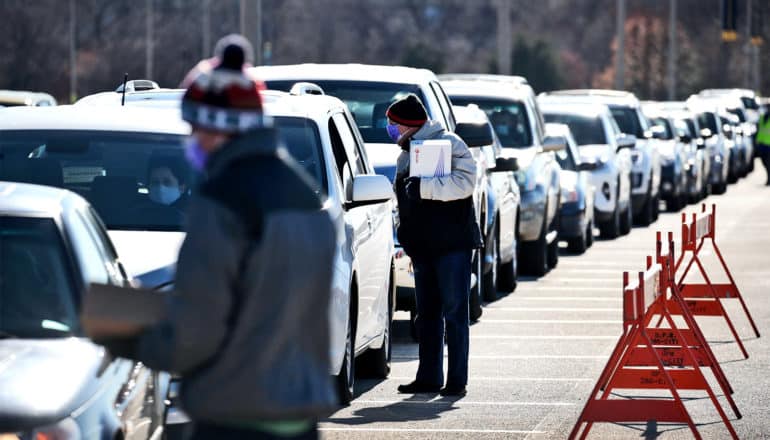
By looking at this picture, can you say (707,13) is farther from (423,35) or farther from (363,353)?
(363,353)

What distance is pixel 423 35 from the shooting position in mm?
126875

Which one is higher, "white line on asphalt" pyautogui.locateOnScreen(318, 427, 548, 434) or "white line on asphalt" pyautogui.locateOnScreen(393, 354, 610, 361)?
"white line on asphalt" pyautogui.locateOnScreen(318, 427, 548, 434)

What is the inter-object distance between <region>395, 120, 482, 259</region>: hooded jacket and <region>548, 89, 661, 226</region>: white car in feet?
58.9

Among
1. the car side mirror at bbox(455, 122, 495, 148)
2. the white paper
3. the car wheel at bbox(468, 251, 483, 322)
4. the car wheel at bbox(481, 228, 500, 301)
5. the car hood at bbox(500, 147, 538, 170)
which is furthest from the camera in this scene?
the car hood at bbox(500, 147, 538, 170)

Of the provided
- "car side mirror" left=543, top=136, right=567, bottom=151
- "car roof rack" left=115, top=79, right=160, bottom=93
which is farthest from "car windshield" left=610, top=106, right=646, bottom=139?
"car roof rack" left=115, top=79, right=160, bottom=93

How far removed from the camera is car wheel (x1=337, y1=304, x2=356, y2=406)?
33.9 ft

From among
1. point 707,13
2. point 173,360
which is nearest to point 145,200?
point 173,360

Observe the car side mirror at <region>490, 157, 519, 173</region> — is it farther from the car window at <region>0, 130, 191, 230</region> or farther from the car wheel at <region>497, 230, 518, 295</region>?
the car window at <region>0, 130, 191, 230</region>

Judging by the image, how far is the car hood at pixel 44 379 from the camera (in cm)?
538

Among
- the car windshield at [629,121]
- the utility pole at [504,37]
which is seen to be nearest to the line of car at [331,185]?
the car windshield at [629,121]

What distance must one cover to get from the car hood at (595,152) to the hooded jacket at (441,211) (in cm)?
1440

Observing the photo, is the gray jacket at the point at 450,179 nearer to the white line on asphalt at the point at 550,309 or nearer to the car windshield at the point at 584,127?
the white line on asphalt at the point at 550,309

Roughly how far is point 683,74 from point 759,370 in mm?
92049

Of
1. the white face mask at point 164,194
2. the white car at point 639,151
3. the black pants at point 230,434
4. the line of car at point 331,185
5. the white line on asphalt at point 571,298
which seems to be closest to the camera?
the black pants at point 230,434
